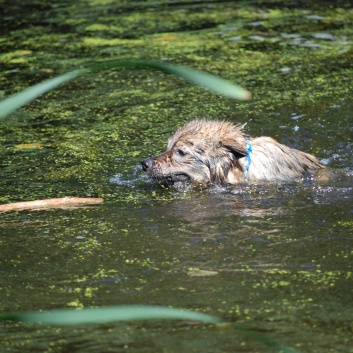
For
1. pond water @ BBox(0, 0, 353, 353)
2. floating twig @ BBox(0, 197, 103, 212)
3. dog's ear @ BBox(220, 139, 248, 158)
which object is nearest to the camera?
pond water @ BBox(0, 0, 353, 353)

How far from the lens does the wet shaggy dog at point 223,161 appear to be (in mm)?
7242

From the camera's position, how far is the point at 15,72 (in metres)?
10.7

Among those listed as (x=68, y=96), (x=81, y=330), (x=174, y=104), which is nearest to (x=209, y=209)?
(x=81, y=330)

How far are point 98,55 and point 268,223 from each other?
580 cm

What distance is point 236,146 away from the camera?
7082 mm

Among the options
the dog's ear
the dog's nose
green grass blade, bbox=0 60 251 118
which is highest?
green grass blade, bbox=0 60 251 118

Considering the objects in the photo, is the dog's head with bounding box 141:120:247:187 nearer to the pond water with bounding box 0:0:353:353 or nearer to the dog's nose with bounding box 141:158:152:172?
the dog's nose with bounding box 141:158:152:172

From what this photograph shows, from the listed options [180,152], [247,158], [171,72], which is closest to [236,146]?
[247,158]

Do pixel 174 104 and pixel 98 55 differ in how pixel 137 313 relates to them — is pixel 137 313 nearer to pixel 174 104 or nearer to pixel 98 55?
pixel 174 104

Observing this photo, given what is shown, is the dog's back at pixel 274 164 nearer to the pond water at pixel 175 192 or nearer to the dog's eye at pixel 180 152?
the pond water at pixel 175 192

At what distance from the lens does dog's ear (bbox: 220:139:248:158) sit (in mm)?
7062

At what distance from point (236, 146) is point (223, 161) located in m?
0.27

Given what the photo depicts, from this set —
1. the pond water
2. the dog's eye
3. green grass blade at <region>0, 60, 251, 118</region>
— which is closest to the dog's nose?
the pond water

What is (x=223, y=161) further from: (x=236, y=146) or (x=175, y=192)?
(x=175, y=192)
